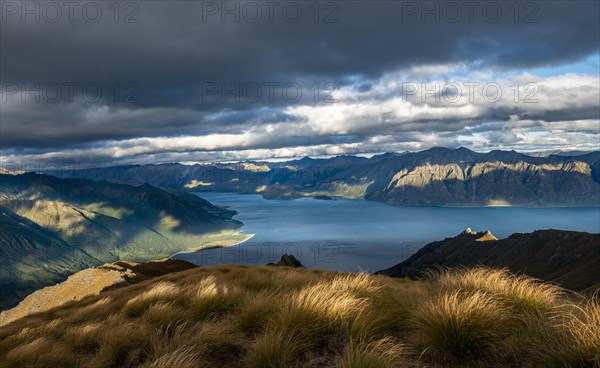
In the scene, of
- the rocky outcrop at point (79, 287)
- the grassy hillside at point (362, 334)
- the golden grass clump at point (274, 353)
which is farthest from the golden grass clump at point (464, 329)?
the rocky outcrop at point (79, 287)

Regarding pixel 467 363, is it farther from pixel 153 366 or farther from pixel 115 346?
pixel 115 346

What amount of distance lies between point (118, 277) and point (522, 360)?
77.2 m

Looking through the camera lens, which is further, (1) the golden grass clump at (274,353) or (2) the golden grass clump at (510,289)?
(2) the golden grass clump at (510,289)

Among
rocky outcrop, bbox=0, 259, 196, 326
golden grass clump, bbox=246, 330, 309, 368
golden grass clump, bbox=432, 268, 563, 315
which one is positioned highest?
golden grass clump, bbox=432, 268, 563, 315

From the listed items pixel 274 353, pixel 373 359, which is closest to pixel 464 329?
pixel 373 359

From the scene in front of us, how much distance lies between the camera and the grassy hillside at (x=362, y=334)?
6574 mm

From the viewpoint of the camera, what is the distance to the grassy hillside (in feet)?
21.6

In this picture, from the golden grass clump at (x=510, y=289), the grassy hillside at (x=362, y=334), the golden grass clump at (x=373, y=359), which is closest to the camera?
the golden grass clump at (x=373, y=359)

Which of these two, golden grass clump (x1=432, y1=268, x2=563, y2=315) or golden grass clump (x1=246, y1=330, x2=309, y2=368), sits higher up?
golden grass clump (x1=432, y1=268, x2=563, y2=315)

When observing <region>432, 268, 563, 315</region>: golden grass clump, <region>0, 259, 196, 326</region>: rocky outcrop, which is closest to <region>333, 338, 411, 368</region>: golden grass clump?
<region>432, 268, 563, 315</region>: golden grass clump

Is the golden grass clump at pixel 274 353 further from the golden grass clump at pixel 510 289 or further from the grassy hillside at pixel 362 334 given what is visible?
the golden grass clump at pixel 510 289

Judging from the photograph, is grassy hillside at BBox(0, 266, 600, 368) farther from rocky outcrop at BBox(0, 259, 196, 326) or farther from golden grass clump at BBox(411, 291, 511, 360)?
rocky outcrop at BBox(0, 259, 196, 326)

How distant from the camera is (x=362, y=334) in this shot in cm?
796

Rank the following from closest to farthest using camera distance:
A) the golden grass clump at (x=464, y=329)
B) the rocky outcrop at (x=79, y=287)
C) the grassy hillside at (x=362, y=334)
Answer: the grassy hillside at (x=362, y=334) < the golden grass clump at (x=464, y=329) < the rocky outcrop at (x=79, y=287)
